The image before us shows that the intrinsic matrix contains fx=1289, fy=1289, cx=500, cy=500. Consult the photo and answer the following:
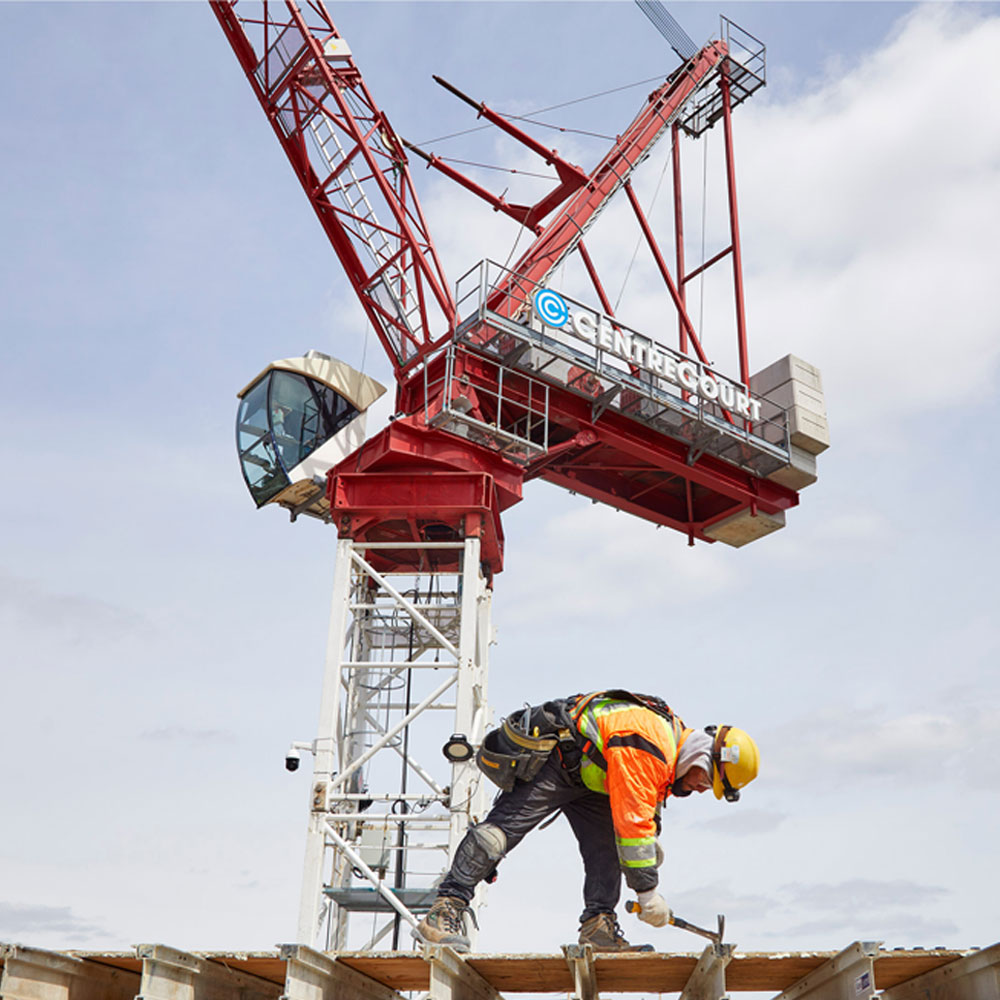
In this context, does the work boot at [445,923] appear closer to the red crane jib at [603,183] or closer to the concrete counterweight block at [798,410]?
the red crane jib at [603,183]

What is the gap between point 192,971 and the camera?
788cm

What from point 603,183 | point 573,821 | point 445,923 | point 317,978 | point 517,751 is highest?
point 603,183

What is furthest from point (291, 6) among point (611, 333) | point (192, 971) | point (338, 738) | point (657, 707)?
point (192, 971)

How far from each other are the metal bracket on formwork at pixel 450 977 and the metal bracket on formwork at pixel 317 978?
537 millimetres

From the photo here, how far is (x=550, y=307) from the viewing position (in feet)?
69.4

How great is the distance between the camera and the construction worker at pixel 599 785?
898 centimetres

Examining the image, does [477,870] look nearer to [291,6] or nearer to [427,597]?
[427,597]

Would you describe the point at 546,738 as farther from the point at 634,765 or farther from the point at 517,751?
the point at 634,765

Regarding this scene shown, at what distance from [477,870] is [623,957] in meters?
2.03

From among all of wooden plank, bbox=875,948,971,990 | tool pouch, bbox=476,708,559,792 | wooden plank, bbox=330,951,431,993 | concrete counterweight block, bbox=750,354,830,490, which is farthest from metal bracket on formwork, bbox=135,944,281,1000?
concrete counterweight block, bbox=750,354,830,490

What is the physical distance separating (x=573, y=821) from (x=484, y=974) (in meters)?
2.00

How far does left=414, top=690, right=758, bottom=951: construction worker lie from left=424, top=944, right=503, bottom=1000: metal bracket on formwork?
49 centimetres

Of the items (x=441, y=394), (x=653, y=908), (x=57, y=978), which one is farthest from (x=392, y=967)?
(x=441, y=394)

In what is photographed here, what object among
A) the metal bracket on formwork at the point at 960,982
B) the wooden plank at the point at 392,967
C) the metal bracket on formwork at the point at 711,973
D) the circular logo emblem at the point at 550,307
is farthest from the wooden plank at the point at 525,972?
the circular logo emblem at the point at 550,307
